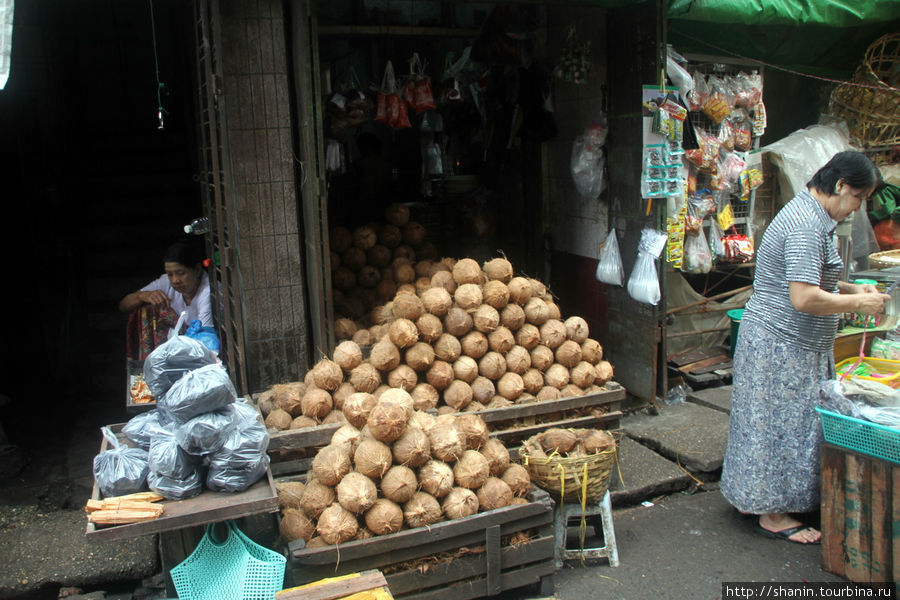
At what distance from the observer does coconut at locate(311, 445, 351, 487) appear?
3.80m

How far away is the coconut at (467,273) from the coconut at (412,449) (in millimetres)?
1579

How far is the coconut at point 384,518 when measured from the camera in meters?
3.68

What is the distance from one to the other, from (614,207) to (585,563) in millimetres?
3312

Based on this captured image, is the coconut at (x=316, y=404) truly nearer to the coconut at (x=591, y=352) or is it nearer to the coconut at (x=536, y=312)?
the coconut at (x=536, y=312)

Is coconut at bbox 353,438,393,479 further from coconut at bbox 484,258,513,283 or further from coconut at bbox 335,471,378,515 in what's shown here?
coconut at bbox 484,258,513,283

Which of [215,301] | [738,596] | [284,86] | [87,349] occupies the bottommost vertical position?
[738,596]

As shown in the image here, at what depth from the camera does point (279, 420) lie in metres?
4.62

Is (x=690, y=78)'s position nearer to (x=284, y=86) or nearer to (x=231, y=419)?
(x=284, y=86)

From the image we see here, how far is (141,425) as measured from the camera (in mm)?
3762

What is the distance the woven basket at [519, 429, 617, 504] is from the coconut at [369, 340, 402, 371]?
1029mm

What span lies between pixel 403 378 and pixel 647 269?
254 cm

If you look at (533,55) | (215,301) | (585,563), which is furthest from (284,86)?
(585,563)

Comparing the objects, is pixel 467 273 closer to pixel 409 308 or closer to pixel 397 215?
pixel 409 308

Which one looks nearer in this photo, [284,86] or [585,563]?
[585,563]
